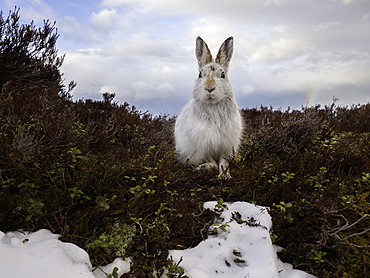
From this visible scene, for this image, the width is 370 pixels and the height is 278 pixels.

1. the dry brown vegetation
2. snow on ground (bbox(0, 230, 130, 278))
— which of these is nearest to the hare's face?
the dry brown vegetation

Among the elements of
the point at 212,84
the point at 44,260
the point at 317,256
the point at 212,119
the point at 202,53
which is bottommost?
the point at 317,256

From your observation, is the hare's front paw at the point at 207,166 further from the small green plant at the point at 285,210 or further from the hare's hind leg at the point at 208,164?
the small green plant at the point at 285,210

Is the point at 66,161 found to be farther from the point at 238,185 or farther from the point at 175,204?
the point at 238,185

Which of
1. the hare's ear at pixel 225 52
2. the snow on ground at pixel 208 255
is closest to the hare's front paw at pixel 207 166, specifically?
the snow on ground at pixel 208 255

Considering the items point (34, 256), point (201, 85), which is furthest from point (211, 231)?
point (201, 85)

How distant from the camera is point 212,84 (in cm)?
441

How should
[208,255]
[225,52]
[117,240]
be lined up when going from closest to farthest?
[117,240] → [208,255] → [225,52]

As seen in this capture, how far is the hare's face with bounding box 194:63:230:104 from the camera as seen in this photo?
4422 millimetres

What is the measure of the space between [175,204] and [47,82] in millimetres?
6694

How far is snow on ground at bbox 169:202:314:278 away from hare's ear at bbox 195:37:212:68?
8.61 ft

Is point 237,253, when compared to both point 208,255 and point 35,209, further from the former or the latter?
point 35,209

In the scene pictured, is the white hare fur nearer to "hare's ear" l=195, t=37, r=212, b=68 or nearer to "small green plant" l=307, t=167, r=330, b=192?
"hare's ear" l=195, t=37, r=212, b=68

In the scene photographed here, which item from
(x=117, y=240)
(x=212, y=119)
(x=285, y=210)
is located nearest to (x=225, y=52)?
(x=212, y=119)

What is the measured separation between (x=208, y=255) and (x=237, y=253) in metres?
0.27
